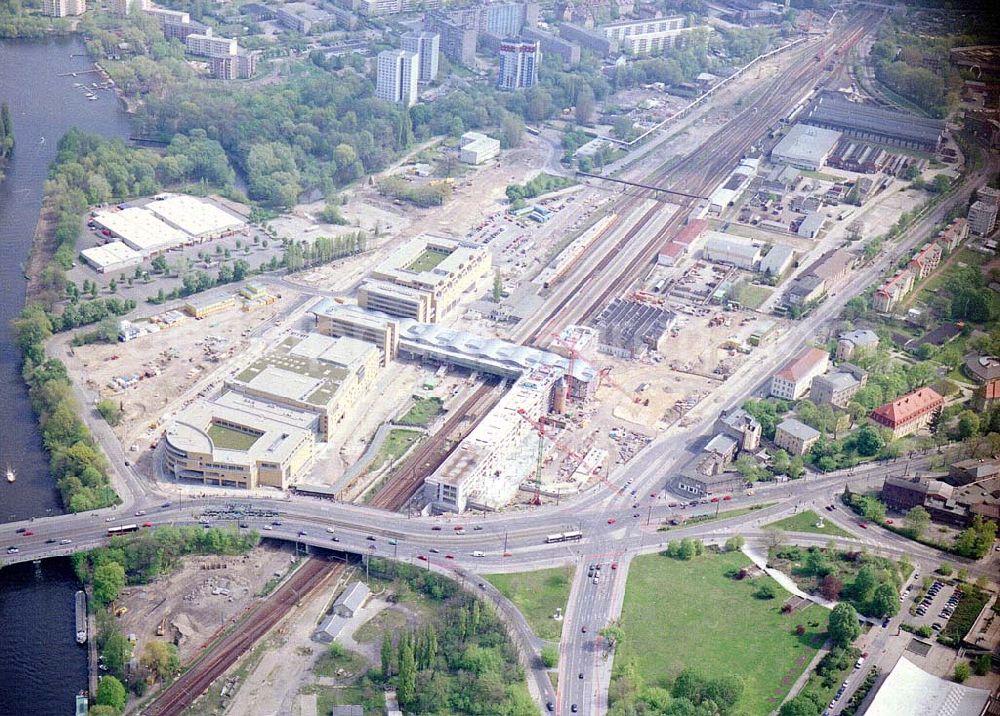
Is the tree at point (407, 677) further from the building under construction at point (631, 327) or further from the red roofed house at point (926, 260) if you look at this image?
the red roofed house at point (926, 260)

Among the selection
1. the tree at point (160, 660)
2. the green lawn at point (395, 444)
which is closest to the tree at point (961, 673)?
the green lawn at point (395, 444)

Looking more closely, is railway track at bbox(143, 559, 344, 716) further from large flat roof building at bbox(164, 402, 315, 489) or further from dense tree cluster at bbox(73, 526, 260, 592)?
large flat roof building at bbox(164, 402, 315, 489)

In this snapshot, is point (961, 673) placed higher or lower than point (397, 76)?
lower

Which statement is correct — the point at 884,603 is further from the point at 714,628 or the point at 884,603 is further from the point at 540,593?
the point at 540,593

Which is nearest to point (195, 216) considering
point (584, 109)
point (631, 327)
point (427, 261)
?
point (427, 261)

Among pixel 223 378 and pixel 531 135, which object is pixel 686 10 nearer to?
pixel 531 135

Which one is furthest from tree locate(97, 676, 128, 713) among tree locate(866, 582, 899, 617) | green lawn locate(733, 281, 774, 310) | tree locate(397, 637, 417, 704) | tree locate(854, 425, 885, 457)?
green lawn locate(733, 281, 774, 310)
